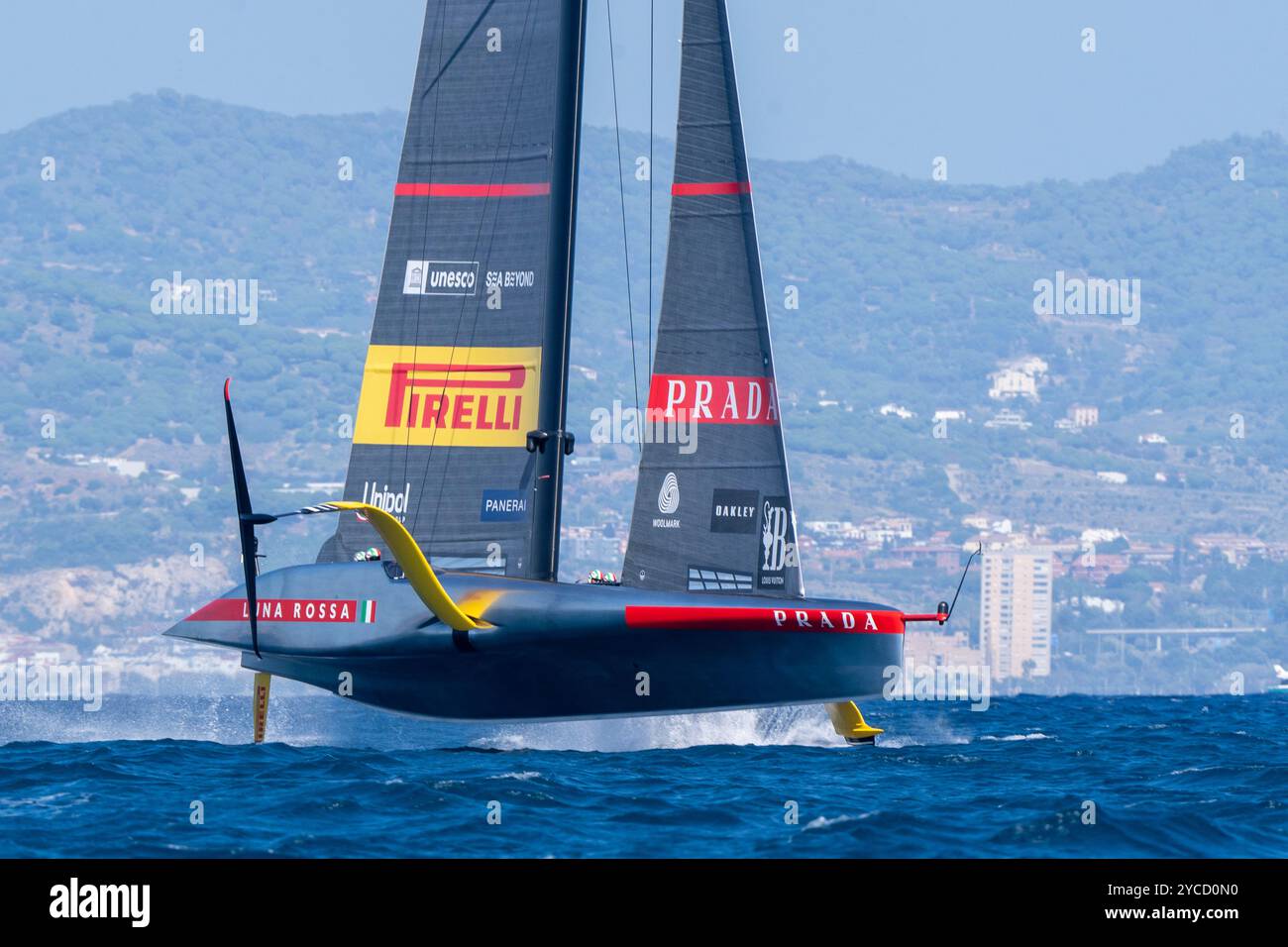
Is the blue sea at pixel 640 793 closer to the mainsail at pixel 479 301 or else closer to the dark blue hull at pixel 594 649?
the dark blue hull at pixel 594 649

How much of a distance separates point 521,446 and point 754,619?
345 centimetres

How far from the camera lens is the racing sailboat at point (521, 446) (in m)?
20.7

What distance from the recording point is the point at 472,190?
74.2 feet

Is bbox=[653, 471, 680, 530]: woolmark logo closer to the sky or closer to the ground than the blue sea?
closer to the sky

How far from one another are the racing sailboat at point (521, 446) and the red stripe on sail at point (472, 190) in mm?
31

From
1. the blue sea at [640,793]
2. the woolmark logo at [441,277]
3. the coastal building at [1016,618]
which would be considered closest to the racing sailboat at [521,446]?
the woolmark logo at [441,277]

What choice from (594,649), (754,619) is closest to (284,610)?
(594,649)

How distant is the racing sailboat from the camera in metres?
20.7

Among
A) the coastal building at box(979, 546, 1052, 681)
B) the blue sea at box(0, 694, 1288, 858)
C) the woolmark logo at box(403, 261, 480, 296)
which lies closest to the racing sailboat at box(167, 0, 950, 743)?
the woolmark logo at box(403, 261, 480, 296)

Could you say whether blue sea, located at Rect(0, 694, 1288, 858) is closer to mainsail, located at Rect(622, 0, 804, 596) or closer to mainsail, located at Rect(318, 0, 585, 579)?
mainsail, located at Rect(622, 0, 804, 596)

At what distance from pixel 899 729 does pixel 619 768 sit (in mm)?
10868

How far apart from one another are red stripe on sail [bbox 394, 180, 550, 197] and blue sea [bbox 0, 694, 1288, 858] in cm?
584
